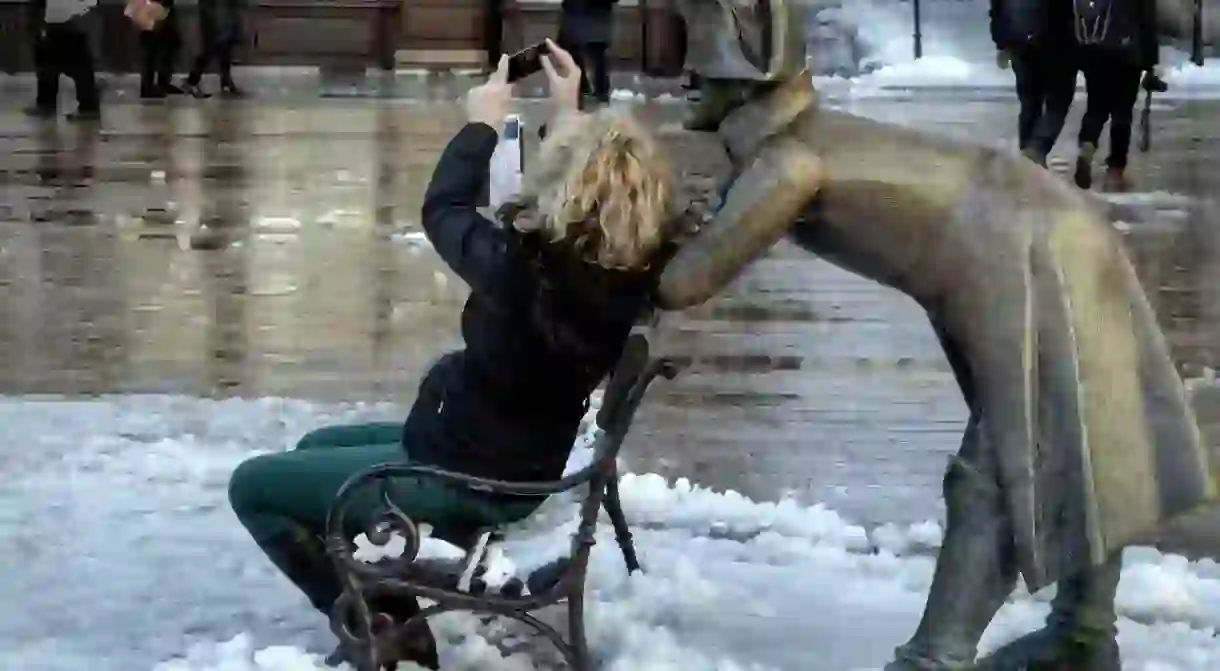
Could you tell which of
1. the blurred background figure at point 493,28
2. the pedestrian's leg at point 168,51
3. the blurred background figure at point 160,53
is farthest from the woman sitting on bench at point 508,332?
the blurred background figure at point 493,28

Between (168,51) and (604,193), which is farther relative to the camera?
(168,51)

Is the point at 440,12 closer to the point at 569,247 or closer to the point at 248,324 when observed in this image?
the point at 248,324

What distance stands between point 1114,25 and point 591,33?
9877 mm

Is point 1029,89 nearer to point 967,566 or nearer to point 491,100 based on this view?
point 491,100

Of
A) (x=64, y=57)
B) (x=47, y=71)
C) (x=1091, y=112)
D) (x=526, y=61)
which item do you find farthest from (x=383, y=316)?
(x=47, y=71)

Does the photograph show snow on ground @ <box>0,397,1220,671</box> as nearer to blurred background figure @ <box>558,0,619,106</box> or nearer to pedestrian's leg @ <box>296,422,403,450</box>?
pedestrian's leg @ <box>296,422,403,450</box>

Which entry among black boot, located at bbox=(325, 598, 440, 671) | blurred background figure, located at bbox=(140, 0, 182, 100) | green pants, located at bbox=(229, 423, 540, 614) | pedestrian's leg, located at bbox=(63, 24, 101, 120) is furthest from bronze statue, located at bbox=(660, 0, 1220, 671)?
blurred background figure, located at bbox=(140, 0, 182, 100)

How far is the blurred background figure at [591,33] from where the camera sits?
69.4 ft

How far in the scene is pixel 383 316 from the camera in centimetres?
841

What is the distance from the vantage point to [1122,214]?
462 inches

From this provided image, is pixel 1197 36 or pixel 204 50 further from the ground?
pixel 1197 36

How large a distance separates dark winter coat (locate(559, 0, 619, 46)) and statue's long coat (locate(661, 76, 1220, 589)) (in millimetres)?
18206

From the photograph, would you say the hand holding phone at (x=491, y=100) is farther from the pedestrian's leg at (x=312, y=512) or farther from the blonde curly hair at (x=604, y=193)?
the pedestrian's leg at (x=312, y=512)

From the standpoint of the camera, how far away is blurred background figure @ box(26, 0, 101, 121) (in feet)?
62.8
